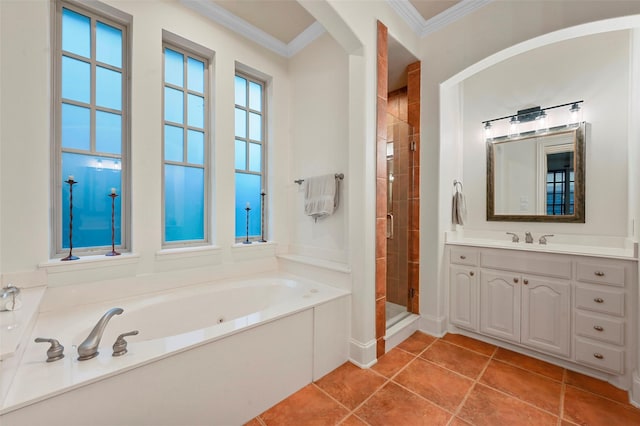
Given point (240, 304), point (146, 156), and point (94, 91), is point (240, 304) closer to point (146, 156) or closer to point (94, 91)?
point (146, 156)

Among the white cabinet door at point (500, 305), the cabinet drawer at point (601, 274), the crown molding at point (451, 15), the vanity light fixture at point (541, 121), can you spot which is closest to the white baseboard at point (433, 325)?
the white cabinet door at point (500, 305)

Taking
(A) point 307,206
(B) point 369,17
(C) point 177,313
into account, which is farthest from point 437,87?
(C) point 177,313

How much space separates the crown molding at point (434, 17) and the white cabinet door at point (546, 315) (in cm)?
226

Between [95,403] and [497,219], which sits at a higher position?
[497,219]

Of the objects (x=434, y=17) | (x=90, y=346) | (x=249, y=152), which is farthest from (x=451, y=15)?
(x=90, y=346)

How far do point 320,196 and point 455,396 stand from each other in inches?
69.4

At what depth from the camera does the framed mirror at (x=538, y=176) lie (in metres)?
Result: 2.27

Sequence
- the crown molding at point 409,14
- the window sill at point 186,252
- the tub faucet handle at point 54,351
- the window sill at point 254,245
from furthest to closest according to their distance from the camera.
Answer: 1. the window sill at point 254,245
2. the crown molding at point 409,14
3. the window sill at point 186,252
4. the tub faucet handle at point 54,351

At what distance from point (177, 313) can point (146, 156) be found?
A: 1213 millimetres

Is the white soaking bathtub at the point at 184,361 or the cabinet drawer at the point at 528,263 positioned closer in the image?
the white soaking bathtub at the point at 184,361

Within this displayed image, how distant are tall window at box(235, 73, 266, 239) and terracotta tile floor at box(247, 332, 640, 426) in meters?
1.65

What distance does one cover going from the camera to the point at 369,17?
6.50ft

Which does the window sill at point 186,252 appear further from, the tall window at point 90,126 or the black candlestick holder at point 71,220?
the black candlestick holder at point 71,220

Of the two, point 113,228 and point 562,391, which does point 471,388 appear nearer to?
point 562,391
